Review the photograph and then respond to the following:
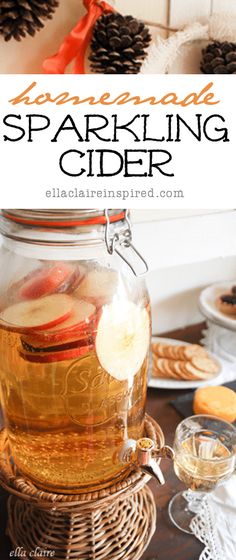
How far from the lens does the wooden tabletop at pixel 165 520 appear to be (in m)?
0.57

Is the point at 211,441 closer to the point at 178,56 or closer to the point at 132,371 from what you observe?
the point at 132,371

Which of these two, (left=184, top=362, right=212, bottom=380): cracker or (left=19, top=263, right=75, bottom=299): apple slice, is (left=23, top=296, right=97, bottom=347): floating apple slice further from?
(left=184, top=362, right=212, bottom=380): cracker

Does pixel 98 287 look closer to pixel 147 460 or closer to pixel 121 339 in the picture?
pixel 121 339

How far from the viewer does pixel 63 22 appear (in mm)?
654

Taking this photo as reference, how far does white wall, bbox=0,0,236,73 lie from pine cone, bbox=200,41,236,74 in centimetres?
6

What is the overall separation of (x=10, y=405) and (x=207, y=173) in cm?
32

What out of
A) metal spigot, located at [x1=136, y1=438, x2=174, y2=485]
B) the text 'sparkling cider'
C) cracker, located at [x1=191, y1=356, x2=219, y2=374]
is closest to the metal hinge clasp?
the text 'sparkling cider'

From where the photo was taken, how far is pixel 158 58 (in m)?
0.69

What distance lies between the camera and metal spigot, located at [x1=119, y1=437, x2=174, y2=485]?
49cm

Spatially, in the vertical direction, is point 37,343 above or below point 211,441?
above

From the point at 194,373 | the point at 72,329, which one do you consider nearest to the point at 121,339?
the point at 72,329

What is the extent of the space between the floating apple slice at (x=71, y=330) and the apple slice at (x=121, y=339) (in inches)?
0.5

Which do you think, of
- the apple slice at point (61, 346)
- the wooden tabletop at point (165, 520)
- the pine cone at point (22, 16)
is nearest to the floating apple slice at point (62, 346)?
the apple slice at point (61, 346)

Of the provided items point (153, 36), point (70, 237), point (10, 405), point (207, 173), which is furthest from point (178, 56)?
point (10, 405)
